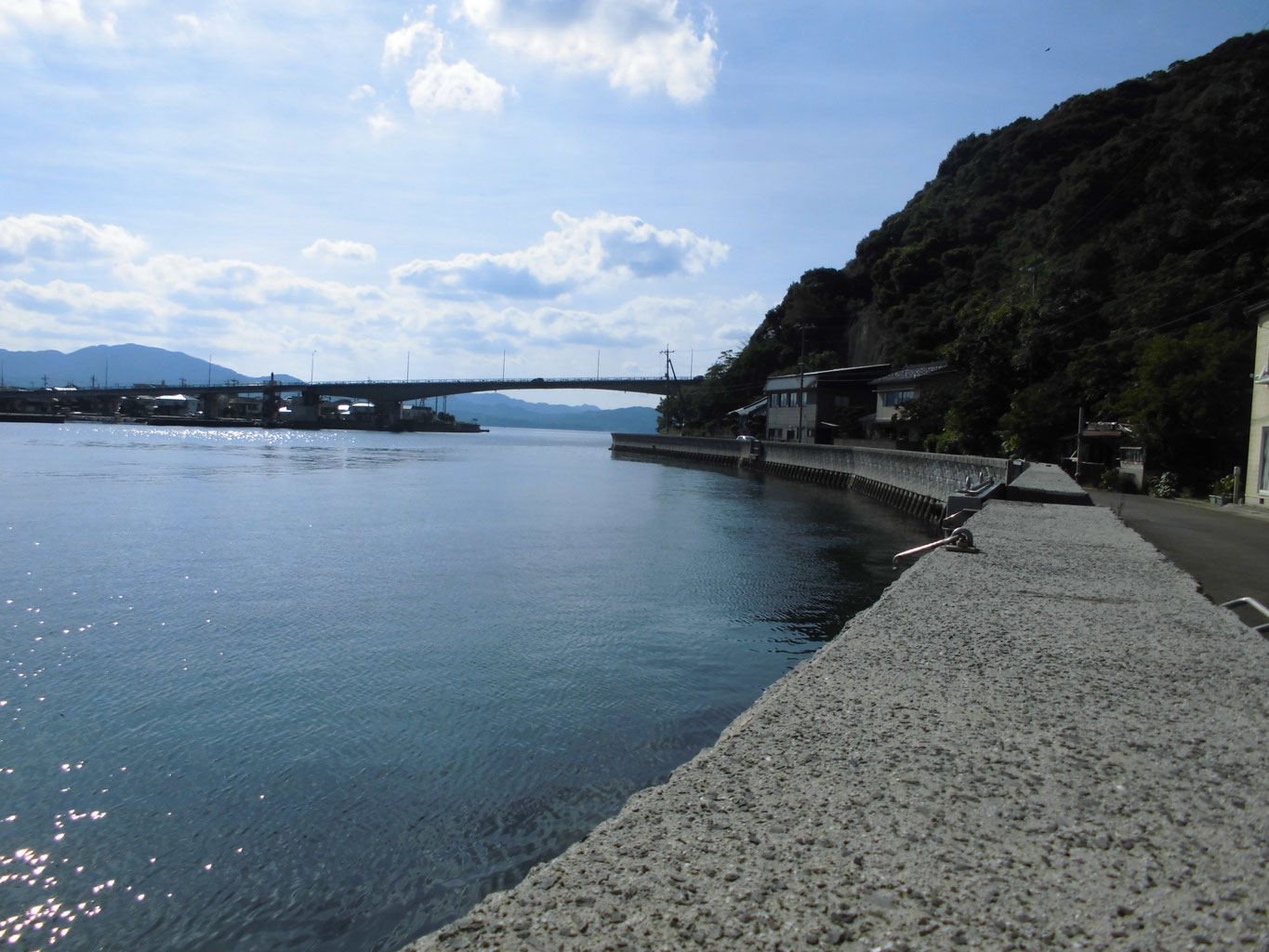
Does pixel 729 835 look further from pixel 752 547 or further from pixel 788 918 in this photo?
pixel 752 547

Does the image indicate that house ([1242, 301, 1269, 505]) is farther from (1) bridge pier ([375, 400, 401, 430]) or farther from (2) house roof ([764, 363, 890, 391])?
(1) bridge pier ([375, 400, 401, 430])

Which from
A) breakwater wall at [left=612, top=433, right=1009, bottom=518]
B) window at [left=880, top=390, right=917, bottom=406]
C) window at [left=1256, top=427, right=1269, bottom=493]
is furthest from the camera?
window at [left=880, top=390, right=917, bottom=406]

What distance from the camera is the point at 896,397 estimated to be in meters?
48.8

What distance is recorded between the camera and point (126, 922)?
4.57 metres

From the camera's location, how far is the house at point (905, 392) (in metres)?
44.0

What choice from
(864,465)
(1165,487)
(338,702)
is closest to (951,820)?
(338,702)

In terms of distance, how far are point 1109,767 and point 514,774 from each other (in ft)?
13.4

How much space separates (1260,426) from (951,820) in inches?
774

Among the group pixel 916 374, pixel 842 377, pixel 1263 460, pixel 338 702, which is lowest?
pixel 338 702

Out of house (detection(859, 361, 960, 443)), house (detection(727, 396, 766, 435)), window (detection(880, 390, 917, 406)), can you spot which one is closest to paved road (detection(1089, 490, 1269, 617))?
house (detection(859, 361, 960, 443))

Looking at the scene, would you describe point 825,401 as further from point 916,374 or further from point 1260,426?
point 1260,426

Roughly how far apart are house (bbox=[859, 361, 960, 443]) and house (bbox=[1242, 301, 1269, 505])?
23.1 m

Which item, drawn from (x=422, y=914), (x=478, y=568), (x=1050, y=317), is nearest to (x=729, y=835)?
(x=422, y=914)

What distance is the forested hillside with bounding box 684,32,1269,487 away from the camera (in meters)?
22.8
